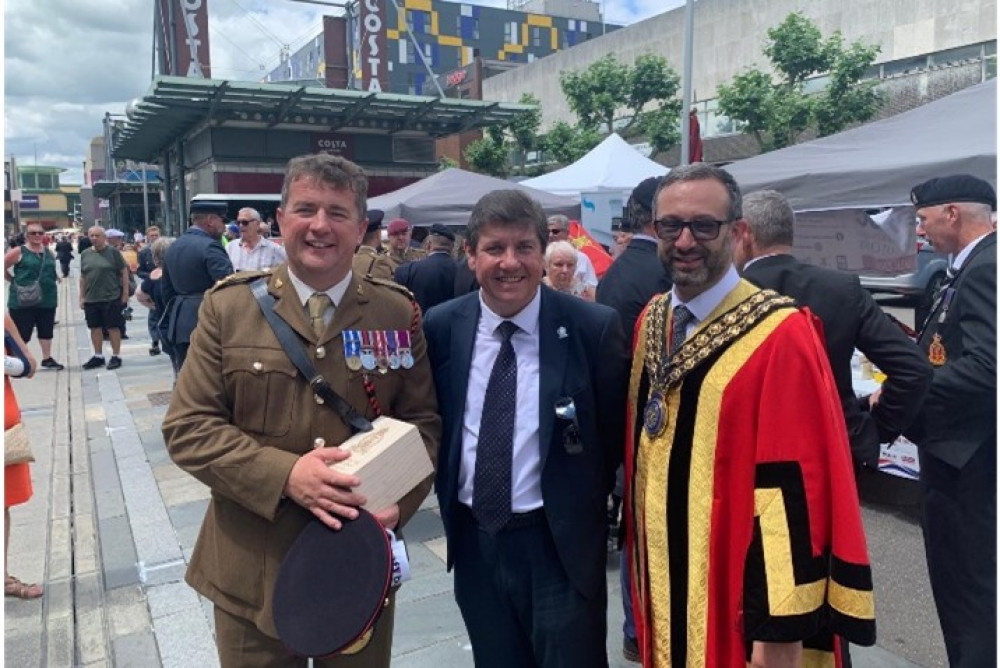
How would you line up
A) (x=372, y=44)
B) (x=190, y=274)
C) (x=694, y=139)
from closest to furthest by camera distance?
(x=190, y=274) → (x=694, y=139) → (x=372, y=44)

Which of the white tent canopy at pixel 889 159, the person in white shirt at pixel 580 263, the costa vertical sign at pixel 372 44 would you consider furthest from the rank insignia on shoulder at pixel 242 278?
the costa vertical sign at pixel 372 44

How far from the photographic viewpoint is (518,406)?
2.02m

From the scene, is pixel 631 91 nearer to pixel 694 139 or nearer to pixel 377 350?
pixel 694 139

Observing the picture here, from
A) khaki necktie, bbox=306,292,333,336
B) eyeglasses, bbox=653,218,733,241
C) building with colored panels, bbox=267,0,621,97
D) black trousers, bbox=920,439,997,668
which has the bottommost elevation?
black trousers, bbox=920,439,997,668

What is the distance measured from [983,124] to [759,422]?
404 centimetres

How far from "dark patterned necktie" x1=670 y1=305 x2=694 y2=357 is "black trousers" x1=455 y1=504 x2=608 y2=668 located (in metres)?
0.60

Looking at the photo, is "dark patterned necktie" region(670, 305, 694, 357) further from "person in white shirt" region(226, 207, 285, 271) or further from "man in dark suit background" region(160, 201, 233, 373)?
"person in white shirt" region(226, 207, 285, 271)

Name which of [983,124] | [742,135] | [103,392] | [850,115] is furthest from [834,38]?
[103,392]

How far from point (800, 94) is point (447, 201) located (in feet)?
61.8

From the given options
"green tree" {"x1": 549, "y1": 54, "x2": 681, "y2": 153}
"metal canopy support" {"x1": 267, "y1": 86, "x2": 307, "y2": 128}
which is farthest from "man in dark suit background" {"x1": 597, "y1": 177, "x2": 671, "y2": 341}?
"green tree" {"x1": 549, "y1": 54, "x2": 681, "y2": 153}

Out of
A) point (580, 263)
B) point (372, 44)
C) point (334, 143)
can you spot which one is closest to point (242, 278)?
point (580, 263)

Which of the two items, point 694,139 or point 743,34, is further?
point 743,34

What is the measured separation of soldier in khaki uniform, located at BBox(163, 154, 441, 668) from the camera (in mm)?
1733

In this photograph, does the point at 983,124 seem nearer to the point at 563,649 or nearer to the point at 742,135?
the point at 563,649
